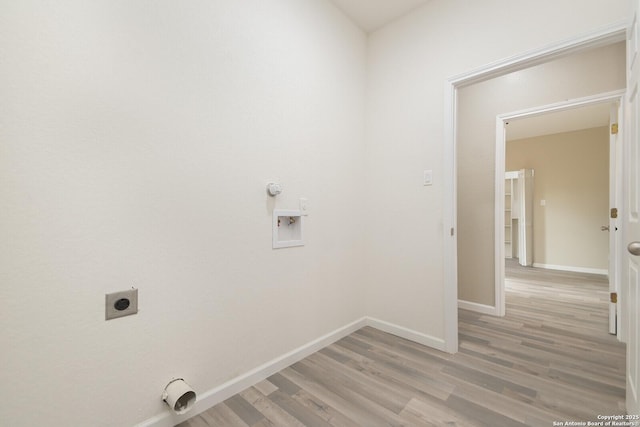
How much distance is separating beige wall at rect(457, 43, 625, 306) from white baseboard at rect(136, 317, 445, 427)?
1209mm

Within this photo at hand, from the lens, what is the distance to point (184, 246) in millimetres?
1445

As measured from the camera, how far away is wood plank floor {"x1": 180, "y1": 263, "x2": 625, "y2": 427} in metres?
1.44

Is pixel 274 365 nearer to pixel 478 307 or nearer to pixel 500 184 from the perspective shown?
pixel 478 307

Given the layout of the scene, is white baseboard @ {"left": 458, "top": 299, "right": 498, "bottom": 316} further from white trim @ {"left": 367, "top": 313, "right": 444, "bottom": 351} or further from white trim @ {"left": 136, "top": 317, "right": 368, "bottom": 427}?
white trim @ {"left": 136, "top": 317, "right": 368, "bottom": 427}

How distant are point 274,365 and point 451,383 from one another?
113 cm

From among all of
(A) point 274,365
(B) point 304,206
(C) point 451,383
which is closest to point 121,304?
(A) point 274,365

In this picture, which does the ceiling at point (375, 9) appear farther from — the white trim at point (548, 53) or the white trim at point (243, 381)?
the white trim at point (243, 381)

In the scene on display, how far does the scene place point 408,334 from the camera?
92.5 inches

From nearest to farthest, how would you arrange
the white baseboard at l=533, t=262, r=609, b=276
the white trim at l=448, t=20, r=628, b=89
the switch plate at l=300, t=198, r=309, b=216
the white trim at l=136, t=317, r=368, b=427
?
1. the white trim at l=136, t=317, r=368, b=427
2. the white trim at l=448, t=20, r=628, b=89
3. the switch plate at l=300, t=198, r=309, b=216
4. the white baseboard at l=533, t=262, r=609, b=276

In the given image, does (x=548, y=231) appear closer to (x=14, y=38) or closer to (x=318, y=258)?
(x=318, y=258)

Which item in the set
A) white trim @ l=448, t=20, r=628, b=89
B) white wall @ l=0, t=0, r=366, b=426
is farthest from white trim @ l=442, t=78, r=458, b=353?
white wall @ l=0, t=0, r=366, b=426

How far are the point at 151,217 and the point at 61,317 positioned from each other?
1.66ft

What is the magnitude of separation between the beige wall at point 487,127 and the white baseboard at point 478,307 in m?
0.04

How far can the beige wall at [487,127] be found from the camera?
109 inches
